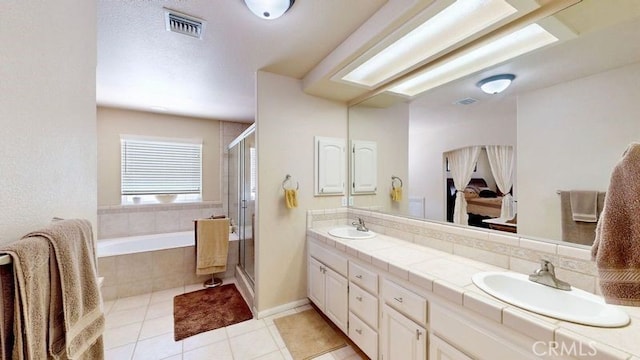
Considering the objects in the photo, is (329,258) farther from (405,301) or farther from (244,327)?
(244,327)

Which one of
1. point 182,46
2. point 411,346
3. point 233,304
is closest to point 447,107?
point 411,346

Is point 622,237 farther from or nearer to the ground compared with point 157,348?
farther from the ground

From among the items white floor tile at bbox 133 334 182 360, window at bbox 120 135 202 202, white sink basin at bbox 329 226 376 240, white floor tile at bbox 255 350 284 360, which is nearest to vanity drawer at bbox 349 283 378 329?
white sink basin at bbox 329 226 376 240

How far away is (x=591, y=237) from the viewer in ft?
3.84

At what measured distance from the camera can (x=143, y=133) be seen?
3705mm

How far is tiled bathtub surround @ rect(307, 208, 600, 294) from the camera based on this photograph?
1.16 m

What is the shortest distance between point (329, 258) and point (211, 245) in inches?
68.4

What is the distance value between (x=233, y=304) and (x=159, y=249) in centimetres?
125

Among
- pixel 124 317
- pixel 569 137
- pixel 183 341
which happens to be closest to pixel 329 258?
pixel 183 341

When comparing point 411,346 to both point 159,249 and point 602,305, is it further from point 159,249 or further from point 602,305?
point 159,249

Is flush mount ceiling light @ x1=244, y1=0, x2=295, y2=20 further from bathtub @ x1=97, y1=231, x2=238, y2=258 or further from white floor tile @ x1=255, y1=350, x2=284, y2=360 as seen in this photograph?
bathtub @ x1=97, y1=231, x2=238, y2=258

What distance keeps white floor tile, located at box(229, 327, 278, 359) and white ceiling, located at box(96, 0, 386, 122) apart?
2.39 m

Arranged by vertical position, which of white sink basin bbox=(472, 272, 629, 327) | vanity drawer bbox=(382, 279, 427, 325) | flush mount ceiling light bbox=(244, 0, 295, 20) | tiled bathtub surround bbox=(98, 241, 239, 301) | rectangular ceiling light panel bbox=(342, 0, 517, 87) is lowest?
tiled bathtub surround bbox=(98, 241, 239, 301)

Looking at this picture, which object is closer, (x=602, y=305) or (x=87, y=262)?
(x=87, y=262)
